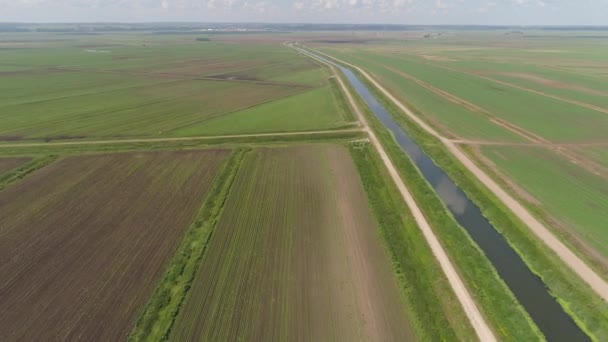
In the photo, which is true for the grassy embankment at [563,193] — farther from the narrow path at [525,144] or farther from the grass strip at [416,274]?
the grass strip at [416,274]

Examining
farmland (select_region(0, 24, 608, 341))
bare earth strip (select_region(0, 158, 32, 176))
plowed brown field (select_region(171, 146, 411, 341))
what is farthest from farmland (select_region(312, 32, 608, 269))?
bare earth strip (select_region(0, 158, 32, 176))

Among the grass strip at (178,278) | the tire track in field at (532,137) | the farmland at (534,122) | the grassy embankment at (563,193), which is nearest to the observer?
the grass strip at (178,278)

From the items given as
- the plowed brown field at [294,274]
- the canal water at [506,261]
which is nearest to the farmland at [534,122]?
the canal water at [506,261]

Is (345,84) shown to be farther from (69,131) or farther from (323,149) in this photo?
(69,131)

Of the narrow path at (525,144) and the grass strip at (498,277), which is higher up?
the narrow path at (525,144)

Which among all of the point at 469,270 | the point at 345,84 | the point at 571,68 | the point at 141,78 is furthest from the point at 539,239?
the point at 571,68

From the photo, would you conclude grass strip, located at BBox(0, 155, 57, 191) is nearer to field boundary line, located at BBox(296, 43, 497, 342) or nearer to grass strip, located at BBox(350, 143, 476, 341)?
grass strip, located at BBox(350, 143, 476, 341)
